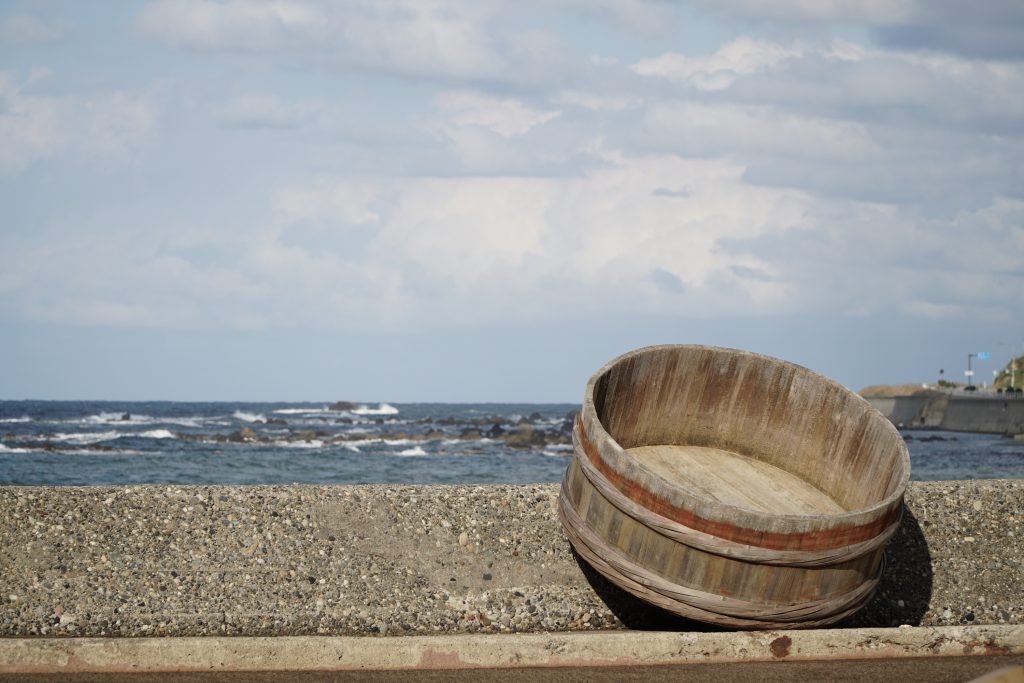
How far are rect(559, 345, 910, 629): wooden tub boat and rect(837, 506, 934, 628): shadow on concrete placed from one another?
0.92 meters

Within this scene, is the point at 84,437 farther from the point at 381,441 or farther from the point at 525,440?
the point at 525,440

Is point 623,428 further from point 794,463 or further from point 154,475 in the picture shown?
point 154,475

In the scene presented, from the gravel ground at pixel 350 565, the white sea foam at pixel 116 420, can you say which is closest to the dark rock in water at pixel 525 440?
the white sea foam at pixel 116 420

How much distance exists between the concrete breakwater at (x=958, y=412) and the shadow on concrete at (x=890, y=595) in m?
45.0

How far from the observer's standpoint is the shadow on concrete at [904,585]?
26.2ft

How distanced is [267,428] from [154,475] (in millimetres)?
26843

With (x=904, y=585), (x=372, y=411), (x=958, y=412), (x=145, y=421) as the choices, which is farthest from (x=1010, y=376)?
(x=904, y=585)

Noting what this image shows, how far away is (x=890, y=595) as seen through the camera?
814 cm

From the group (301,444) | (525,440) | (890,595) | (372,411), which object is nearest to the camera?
(890,595)

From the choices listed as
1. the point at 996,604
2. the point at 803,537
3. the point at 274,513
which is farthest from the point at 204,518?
the point at 996,604

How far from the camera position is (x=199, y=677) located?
5625 millimetres

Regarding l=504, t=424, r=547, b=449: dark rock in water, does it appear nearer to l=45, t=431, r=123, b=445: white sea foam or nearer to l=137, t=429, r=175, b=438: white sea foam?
l=137, t=429, r=175, b=438: white sea foam

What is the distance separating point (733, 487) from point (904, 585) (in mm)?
1841

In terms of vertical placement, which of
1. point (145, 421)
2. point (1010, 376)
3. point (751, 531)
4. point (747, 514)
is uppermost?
point (747, 514)
